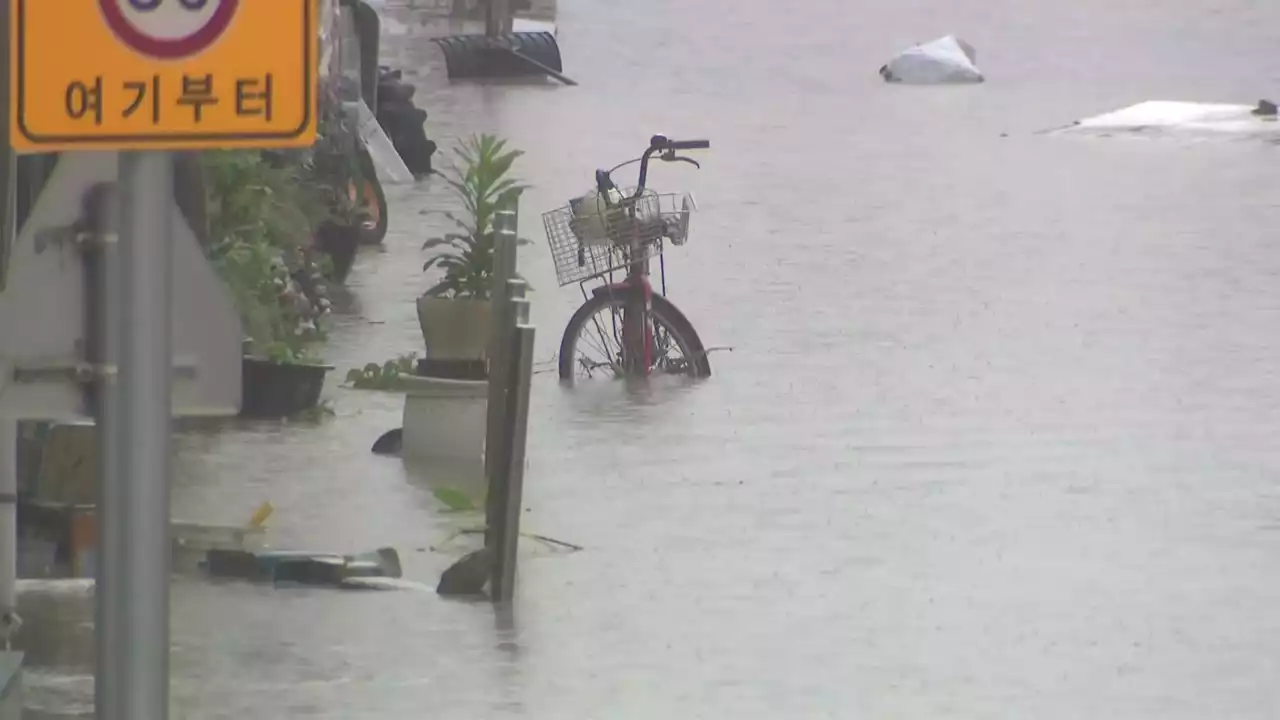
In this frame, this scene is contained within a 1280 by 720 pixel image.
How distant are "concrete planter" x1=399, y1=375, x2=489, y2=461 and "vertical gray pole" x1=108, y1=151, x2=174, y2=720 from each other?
7157 millimetres

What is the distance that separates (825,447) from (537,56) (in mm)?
24963

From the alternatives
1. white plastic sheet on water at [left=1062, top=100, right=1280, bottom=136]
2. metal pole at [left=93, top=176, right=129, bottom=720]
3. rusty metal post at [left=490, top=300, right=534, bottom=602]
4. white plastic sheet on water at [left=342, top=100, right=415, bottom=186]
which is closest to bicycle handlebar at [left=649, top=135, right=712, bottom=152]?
rusty metal post at [left=490, top=300, right=534, bottom=602]

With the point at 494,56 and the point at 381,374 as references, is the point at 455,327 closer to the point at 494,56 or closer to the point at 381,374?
the point at 381,374

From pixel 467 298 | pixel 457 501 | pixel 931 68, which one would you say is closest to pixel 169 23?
pixel 457 501

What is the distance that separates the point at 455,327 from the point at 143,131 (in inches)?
323

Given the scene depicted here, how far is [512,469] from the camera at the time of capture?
8.34 m

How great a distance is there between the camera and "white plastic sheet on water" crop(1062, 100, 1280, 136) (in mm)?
27750

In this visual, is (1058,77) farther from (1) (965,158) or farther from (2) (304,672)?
(2) (304,672)

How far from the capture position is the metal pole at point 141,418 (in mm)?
3324

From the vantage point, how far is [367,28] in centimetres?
2105

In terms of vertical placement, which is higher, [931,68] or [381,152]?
[931,68]

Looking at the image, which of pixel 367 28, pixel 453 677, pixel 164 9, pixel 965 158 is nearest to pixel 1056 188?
pixel 965 158

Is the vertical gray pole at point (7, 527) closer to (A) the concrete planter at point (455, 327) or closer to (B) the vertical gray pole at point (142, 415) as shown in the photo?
(A) the concrete planter at point (455, 327)

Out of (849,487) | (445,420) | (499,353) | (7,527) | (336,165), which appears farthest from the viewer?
(336,165)
